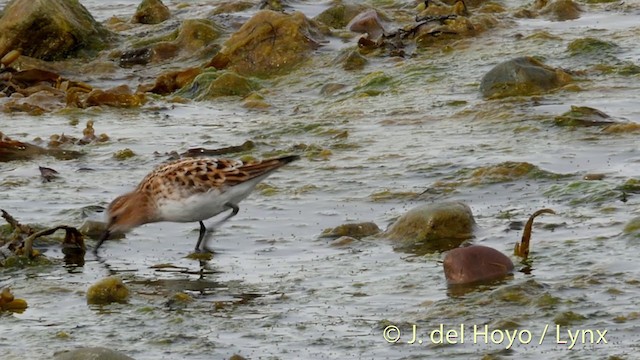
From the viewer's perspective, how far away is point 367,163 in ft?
34.8

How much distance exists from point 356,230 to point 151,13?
9790 mm

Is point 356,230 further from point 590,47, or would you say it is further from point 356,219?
point 590,47

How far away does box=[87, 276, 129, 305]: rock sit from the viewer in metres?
7.48

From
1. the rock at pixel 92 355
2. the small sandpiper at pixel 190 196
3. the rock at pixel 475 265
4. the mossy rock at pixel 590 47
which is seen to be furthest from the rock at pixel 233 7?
the rock at pixel 92 355

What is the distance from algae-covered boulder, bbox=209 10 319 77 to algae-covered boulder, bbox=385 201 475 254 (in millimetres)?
6433

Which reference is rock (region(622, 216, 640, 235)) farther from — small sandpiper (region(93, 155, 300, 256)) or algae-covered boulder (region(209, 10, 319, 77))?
algae-covered boulder (region(209, 10, 319, 77))

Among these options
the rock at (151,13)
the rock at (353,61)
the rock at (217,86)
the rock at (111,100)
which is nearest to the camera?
the rock at (111,100)

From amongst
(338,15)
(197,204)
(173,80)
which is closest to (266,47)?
(173,80)

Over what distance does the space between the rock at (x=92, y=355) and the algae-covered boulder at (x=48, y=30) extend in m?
9.72

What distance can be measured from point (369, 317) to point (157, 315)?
3.80 ft

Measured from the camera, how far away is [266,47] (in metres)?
14.8

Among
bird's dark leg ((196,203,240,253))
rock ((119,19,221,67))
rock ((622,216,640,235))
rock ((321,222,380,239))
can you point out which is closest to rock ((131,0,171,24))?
rock ((119,19,221,67))

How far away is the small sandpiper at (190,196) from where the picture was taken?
29.2 feet

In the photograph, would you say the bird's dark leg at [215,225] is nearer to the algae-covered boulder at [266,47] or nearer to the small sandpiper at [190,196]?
the small sandpiper at [190,196]
